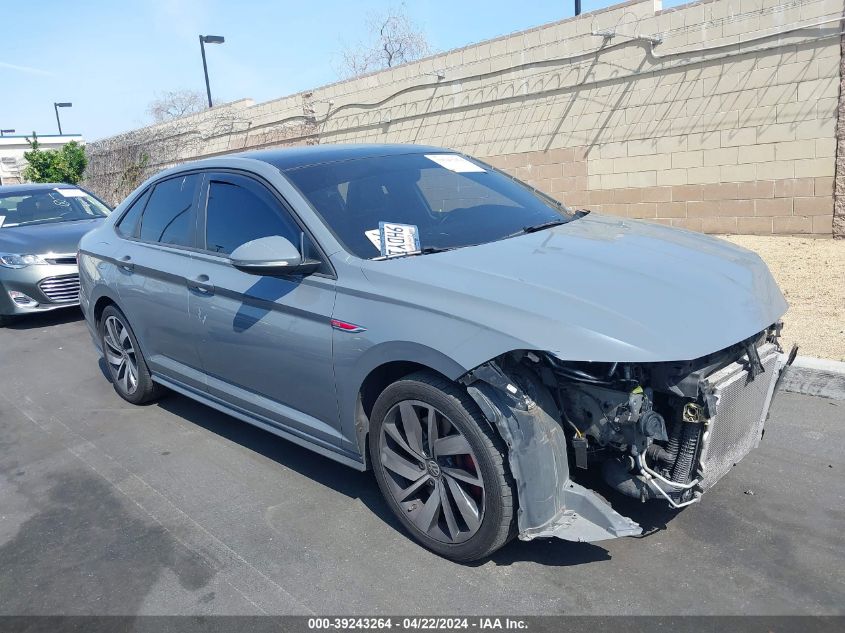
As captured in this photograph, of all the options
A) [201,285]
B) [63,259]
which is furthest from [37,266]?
[201,285]

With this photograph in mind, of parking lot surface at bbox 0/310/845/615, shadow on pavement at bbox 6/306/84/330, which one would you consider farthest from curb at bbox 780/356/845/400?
shadow on pavement at bbox 6/306/84/330

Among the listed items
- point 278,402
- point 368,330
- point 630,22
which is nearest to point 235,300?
point 278,402

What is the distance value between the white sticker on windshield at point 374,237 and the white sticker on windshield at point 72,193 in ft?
26.7

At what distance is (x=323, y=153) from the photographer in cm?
430

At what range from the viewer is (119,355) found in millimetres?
5516

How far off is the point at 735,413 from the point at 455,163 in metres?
2.32

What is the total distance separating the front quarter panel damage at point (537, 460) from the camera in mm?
2738

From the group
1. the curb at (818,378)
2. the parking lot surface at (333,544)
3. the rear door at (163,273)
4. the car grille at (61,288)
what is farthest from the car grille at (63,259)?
the curb at (818,378)

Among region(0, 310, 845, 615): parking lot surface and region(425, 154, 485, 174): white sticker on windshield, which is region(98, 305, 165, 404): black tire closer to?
region(0, 310, 845, 615): parking lot surface

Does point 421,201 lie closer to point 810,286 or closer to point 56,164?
point 810,286

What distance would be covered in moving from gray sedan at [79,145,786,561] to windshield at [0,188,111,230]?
6179 mm

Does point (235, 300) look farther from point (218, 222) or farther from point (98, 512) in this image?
point (98, 512)

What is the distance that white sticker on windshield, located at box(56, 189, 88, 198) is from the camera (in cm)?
1014

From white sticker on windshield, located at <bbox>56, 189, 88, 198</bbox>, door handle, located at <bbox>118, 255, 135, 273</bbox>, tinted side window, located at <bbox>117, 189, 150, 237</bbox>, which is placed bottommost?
door handle, located at <bbox>118, 255, 135, 273</bbox>
